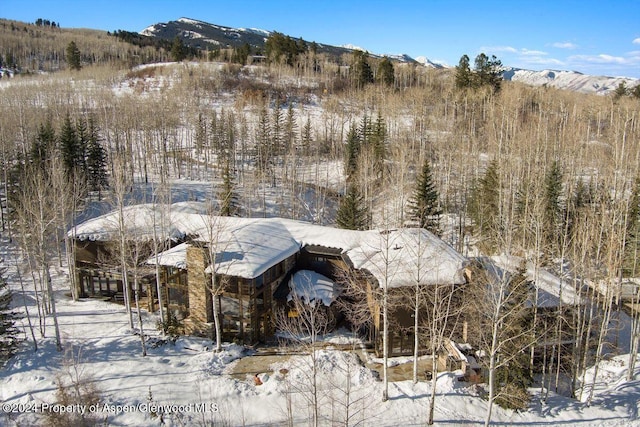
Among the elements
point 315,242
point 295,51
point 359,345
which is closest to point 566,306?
point 359,345

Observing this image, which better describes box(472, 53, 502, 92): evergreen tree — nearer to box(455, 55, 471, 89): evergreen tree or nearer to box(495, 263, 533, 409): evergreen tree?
box(455, 55, 471, 89): evergreen tree

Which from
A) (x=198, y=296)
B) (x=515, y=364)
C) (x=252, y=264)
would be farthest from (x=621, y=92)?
(x=198, y=296)

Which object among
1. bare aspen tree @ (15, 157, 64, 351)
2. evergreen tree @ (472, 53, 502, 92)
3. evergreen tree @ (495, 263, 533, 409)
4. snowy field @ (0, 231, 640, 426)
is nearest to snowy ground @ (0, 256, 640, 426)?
snowy field @ (0, 231, 640, 426)

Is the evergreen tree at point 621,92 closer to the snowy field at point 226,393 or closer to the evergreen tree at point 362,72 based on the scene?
the evergreen tree at point 362,72

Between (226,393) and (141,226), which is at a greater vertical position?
(141,226)

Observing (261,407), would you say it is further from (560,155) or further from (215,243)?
(560,155)

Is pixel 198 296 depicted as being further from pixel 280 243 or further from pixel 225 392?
pixel 225 392
